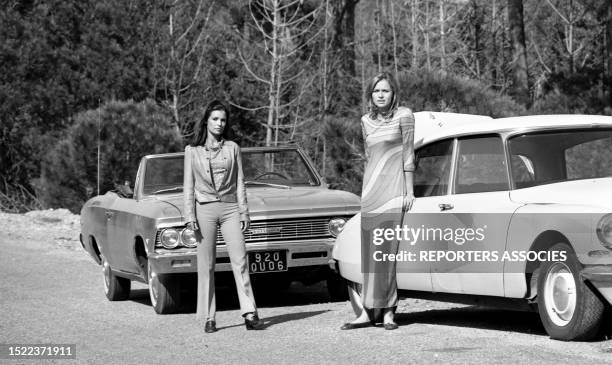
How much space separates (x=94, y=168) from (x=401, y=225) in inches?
822

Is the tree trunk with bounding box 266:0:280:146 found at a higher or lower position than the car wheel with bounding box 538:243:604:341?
higher

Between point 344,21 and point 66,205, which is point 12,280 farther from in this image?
point 344,21

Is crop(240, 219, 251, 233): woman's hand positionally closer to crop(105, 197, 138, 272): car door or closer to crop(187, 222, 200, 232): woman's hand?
crop(187, 222, 200, 232): woman's hand

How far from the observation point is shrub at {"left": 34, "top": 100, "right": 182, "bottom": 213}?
29000 mm

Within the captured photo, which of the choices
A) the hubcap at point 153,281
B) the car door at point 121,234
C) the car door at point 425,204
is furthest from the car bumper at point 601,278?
the car door at point 121,234

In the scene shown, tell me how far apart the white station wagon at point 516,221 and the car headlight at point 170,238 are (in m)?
2.05

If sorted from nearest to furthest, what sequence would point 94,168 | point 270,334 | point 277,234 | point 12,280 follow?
point 270,334, point 277,234, point 12,280, point 94,168

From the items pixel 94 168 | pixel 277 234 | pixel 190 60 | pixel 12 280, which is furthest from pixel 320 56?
pixel 277 234

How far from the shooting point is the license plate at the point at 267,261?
11.0m

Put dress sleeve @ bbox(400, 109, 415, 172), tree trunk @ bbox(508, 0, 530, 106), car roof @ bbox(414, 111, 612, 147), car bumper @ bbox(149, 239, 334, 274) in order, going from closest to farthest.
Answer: car roof @ bbox(414, 111, 612, 147), dress sleeve @ bbox(400, 109, 415, 172), car bumper @ bbox(149, 239, 334, 274), tree trunk @ bbox(508, 0, 530, 106)

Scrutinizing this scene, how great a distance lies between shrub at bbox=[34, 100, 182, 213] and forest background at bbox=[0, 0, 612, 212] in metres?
0.03

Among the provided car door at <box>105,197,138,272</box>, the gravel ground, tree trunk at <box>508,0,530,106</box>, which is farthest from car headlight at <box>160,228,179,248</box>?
tree trunk at <box>508,0,530,106</box>

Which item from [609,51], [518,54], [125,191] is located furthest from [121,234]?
[518,54]

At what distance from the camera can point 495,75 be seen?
167 ft
